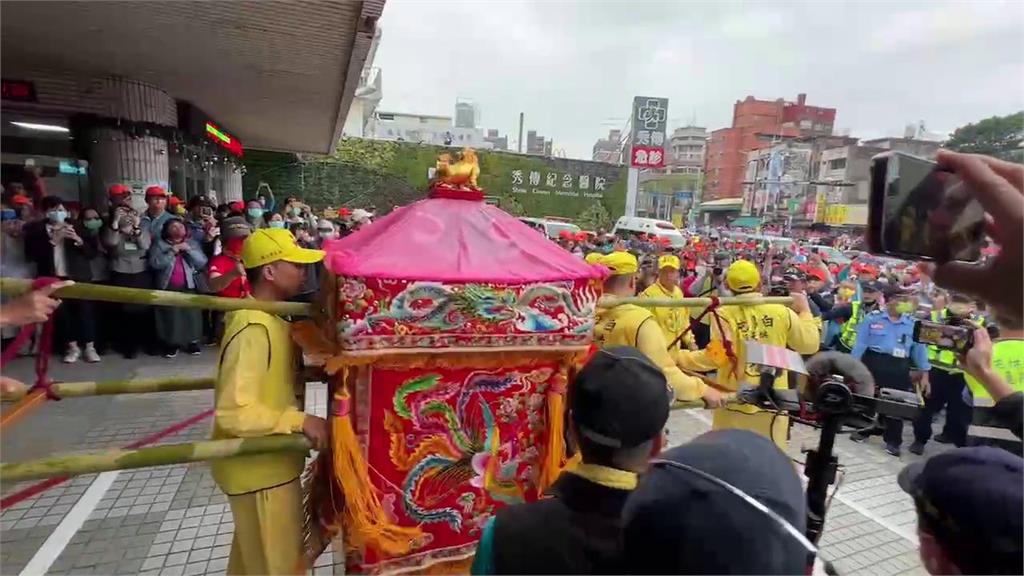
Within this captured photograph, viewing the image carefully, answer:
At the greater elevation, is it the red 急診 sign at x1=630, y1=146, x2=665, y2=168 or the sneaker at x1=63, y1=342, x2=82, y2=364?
the red 急診 sign at x1=630, y1=146, x2=665, y2=168

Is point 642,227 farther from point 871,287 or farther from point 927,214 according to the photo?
point 927,214

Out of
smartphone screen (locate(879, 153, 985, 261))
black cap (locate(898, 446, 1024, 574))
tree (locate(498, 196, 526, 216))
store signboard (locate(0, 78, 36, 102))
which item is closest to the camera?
black cap (locate(898, 446, 1024, 574))

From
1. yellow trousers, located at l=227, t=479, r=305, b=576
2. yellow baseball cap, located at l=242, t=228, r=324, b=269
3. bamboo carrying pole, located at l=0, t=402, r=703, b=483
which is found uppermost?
yellow baseball cap, located at l=242, t=228, r=324, b=269

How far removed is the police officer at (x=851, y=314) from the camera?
20.5 feet

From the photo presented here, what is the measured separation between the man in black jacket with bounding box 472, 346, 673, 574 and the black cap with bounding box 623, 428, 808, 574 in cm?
5

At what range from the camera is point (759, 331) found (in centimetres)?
352

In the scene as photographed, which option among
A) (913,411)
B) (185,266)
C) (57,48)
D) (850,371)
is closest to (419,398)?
(850,371)

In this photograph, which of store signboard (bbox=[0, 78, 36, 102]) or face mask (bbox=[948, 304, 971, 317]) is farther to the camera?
store signboard (bbox=[0, 78, 36, 102])

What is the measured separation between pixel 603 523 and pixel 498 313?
942 millimetres

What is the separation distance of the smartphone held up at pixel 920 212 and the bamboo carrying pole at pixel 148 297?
5.68 feet

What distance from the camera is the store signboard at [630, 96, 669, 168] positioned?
21.9 m

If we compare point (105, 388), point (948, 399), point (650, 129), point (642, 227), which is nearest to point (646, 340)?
point (105, 388)

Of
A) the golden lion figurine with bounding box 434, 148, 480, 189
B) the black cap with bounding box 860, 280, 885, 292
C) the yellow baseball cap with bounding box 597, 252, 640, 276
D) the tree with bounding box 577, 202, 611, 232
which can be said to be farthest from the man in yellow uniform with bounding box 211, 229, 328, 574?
the tree with bounding box 577, 202, 611, 232

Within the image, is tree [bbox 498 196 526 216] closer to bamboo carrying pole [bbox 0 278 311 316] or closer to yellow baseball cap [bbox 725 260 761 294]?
yellow baseball cap [bbox 725 260 761 294]
